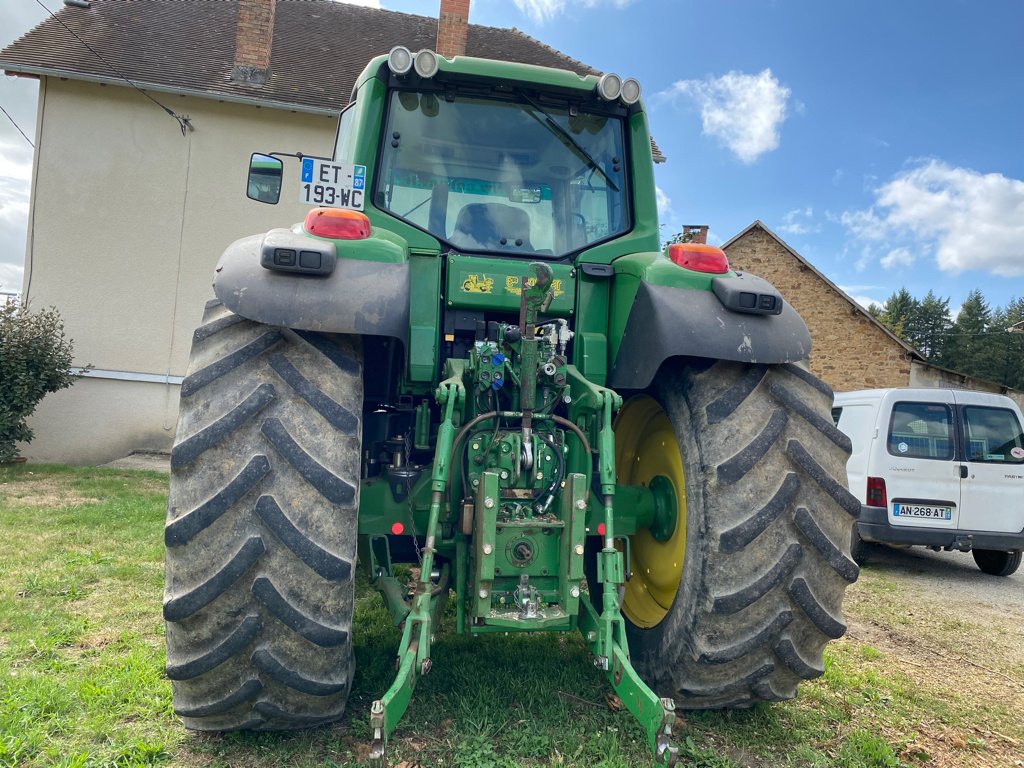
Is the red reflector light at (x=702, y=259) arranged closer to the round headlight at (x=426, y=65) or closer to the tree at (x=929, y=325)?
the round headlight at (x=426, y=65)

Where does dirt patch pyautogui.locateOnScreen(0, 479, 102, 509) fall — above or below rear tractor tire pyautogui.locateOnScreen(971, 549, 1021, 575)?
above

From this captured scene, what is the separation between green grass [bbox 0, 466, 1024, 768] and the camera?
8.11 ft

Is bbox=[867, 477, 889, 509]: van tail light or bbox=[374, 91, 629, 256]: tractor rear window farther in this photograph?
bbox=[867, 477, 889, 509]: van tail light

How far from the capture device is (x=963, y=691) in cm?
376

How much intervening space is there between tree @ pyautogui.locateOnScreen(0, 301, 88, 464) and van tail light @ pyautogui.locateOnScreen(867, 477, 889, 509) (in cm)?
1058

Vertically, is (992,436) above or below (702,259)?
below

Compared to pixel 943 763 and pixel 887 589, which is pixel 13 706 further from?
pixel 887 589

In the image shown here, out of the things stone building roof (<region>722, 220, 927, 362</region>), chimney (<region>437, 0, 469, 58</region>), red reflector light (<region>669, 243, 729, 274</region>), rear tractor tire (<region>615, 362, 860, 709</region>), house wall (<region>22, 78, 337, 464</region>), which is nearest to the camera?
rear tractor tire (<region>615, 362, 860, 709</region>)

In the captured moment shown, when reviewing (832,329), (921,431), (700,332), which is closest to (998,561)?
(921,431)

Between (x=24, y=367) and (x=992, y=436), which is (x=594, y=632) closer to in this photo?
(x=992, y=436)

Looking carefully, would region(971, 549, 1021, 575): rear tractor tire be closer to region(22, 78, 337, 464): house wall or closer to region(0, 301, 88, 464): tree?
region(22, 78, 337, 464): house wall

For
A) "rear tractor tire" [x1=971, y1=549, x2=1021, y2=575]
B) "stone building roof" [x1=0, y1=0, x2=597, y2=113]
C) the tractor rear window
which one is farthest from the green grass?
"stone building roof" [x1=0, y1=0, x2=597, y2=113]

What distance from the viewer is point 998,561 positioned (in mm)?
7547

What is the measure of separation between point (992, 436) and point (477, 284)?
6950 millimetres
